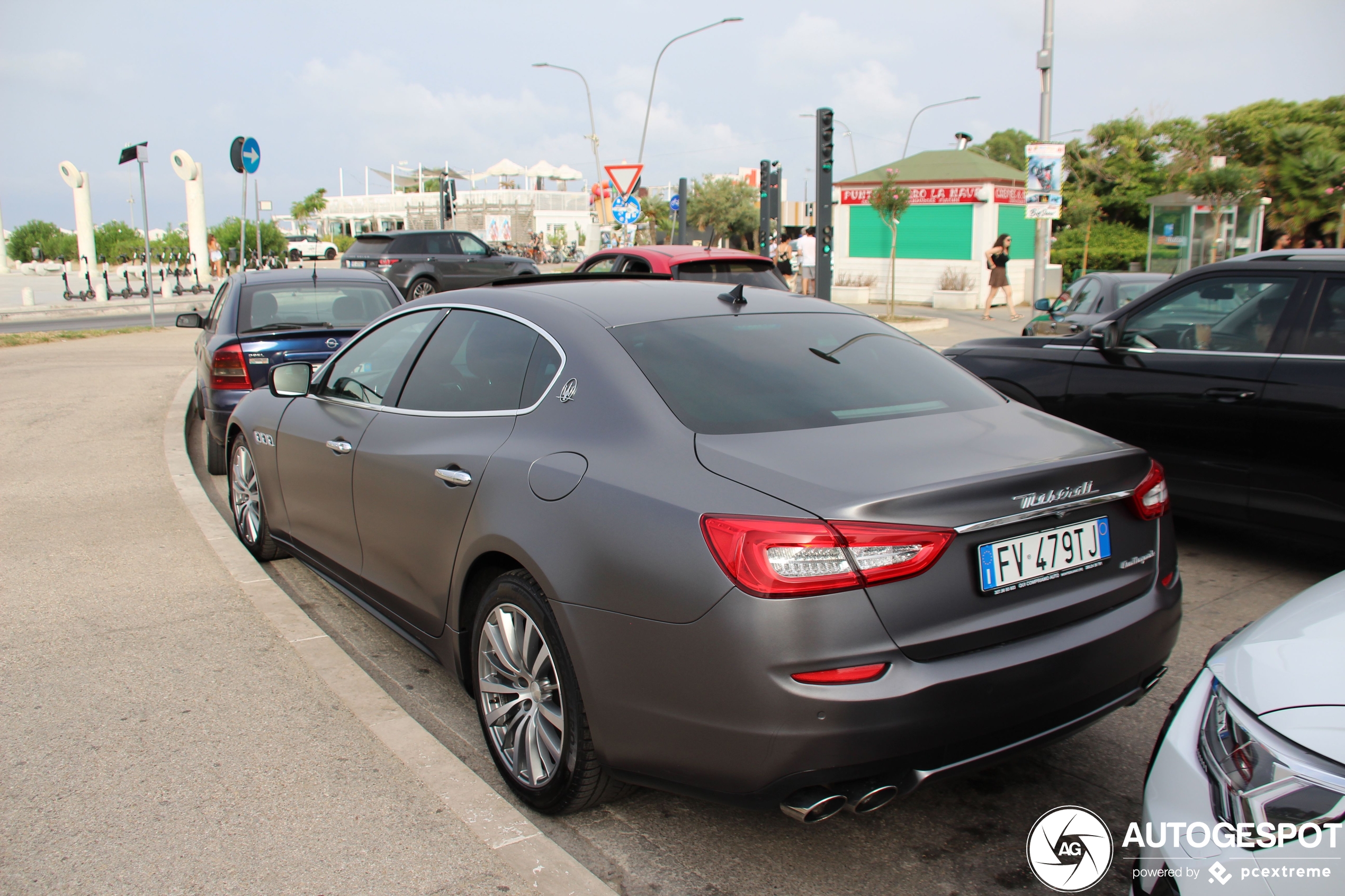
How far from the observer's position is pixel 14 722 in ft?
11.5

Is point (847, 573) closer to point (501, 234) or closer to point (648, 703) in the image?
point (648, 703)

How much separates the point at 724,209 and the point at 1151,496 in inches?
3268

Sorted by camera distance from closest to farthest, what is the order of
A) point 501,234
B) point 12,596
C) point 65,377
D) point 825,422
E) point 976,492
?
1. point 976,492
2. point 825,422
3. point 12,596
4. point 65,377
5. point 501,234

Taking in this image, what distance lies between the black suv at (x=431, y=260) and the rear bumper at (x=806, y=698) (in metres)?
19.8

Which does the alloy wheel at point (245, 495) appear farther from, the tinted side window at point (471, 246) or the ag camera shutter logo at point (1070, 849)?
the tinted side window at point (471, 246)

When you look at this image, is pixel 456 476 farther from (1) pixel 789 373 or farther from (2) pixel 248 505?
(2) pixel 248 505

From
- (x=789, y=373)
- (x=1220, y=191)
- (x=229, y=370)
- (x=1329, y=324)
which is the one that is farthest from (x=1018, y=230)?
(x=789, y=373)

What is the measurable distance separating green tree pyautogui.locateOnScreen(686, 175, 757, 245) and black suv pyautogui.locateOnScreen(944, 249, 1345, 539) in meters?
77.0

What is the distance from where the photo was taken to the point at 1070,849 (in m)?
2.77

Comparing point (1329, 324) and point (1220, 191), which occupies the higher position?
point (1220, 191)

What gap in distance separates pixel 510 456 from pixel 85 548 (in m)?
3.85

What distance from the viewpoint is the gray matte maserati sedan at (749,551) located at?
2.28 m

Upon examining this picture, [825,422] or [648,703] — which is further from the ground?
[825,422]

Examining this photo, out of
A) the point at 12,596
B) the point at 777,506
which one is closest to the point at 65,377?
the point at 12,596
